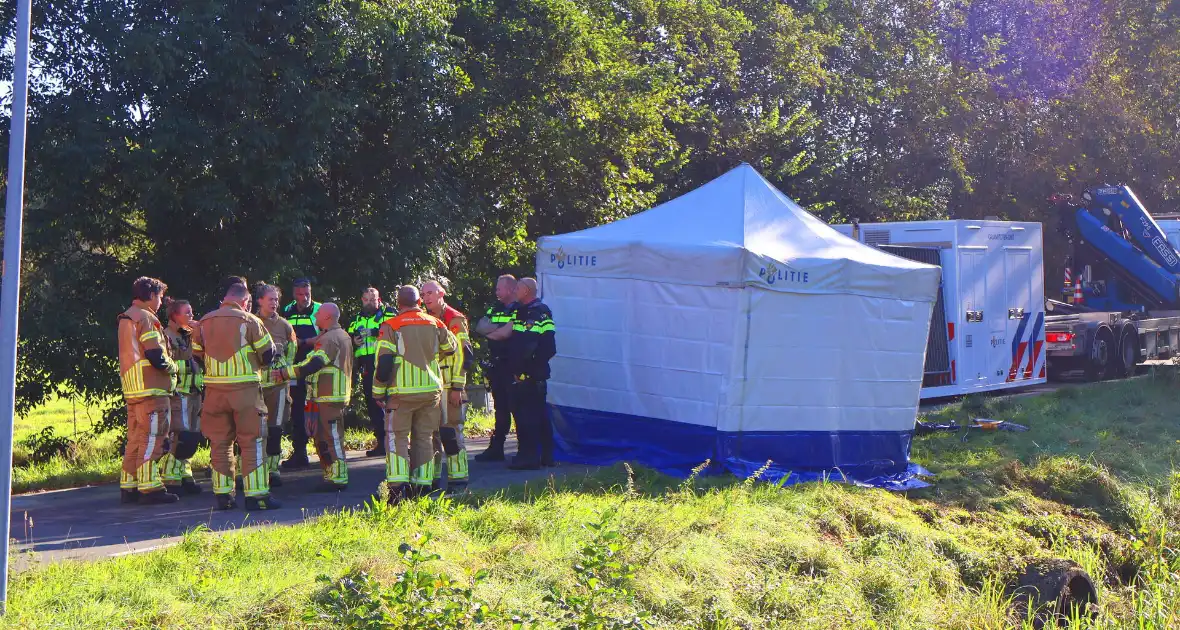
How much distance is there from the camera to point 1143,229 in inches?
865

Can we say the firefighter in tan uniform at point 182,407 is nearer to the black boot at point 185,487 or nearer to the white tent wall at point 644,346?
the black boot at point 185,487

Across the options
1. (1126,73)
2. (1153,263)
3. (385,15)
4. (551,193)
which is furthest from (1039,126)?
(385,15)

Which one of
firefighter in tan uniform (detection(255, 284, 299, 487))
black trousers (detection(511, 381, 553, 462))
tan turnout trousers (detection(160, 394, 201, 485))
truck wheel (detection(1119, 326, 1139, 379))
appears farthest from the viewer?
truck wheel (detection(1119, 326, 1139, 379))

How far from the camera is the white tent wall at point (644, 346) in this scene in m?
10.8

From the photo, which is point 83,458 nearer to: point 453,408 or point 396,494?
point 453,408

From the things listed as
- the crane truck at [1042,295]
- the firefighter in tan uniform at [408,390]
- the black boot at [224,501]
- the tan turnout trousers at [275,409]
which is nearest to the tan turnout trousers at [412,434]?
the firefighter in tan uniform at [408,390]

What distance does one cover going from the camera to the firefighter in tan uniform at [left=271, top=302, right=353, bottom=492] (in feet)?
33.5

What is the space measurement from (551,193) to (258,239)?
5.60m

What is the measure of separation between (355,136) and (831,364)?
5.95m

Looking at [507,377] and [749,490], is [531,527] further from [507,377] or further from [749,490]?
[507,377]

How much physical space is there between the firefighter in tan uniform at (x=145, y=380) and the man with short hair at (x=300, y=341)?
1.59 m

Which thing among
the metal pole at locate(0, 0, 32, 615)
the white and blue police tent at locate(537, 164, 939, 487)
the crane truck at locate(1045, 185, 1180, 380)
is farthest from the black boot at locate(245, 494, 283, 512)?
the crane truck at locate(1045, 185, 1180, 380)

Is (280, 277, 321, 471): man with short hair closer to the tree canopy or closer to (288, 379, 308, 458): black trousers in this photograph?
(288, 379, 308, 458): black trousers

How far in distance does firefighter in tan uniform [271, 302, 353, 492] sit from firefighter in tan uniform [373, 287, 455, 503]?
1.07 meters
